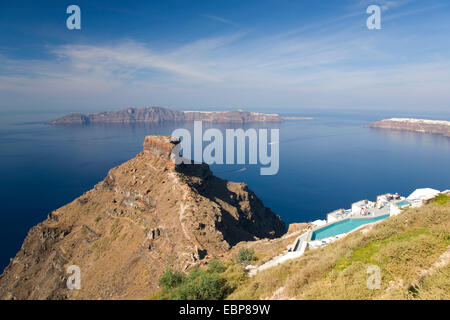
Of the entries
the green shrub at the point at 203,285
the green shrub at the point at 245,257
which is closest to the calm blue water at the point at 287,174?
the green shrub at the point at 245,257

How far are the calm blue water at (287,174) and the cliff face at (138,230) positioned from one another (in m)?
21.4

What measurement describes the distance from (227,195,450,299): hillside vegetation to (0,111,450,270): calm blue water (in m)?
54.7

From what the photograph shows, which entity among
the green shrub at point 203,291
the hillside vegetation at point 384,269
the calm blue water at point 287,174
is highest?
the hillside vegetation at point 384,269

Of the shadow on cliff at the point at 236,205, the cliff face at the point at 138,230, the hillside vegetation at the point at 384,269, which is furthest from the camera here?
the shadow on cliff at the point at 236,205

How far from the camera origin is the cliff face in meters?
26.5

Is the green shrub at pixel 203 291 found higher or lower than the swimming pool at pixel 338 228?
higher

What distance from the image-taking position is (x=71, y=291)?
95.7ft

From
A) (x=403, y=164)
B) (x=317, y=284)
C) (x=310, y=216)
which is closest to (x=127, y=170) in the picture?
(x=317, y=284)

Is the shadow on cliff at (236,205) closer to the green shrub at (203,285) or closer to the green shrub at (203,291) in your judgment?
the green shrub at (203,285)

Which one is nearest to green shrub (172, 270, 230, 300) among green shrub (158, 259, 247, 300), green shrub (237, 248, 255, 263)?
green shrub (158, 259, 247, 300)

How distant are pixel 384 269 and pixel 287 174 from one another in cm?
9378

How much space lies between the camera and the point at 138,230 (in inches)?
1271

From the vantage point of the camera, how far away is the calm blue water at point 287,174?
70.9 meters

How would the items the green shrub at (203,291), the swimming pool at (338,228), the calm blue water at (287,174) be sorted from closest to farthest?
1. the green shrub at (203,291)
2. the swimming pool at (338,228)
3. the calm blue water at (287,174)
